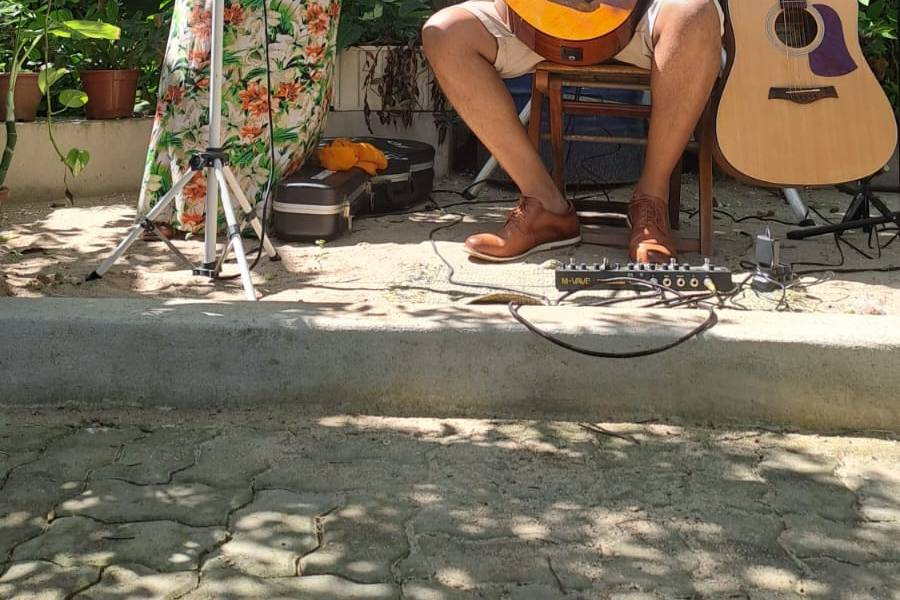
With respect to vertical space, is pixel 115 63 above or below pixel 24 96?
above

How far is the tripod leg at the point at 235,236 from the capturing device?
3148 mm

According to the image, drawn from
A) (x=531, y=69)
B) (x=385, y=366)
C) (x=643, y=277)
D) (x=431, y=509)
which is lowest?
(x=431, y=509)

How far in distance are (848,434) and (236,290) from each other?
5.57 ft

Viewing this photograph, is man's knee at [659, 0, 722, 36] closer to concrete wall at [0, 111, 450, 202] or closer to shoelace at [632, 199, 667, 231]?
shoelace at [632, 199, 667, 231]

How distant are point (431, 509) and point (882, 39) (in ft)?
12.4

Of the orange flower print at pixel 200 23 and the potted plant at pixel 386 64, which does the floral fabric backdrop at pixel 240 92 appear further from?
the potted plant at pixel 386 64

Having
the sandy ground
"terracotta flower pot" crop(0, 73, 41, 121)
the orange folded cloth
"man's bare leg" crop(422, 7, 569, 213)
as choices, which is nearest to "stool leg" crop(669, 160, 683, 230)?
the sandy ground

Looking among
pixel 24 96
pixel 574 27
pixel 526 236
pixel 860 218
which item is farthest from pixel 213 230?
pixel 860 218

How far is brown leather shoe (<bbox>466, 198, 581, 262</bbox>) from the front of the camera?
12.1 feet

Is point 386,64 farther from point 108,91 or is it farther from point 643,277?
point 643,277

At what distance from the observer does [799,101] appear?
3721 millimetres

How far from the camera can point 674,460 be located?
2.49 meters

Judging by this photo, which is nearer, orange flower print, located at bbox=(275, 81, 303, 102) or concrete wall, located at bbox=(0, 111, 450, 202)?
orange flower print, located at bbox=(275, 81, 303, 102)

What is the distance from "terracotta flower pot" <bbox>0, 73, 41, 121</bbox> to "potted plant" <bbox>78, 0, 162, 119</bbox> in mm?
202
